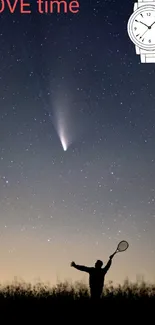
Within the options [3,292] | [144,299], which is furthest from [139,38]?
[3,292]

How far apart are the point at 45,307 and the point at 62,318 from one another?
2.34 meters

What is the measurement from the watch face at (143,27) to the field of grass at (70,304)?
6973 mm

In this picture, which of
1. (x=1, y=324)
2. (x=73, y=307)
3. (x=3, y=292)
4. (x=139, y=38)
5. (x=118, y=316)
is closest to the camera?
(x=1, y=324)

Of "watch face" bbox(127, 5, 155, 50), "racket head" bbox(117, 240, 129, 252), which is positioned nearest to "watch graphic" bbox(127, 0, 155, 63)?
"watch face" bbox(127, 5, 155, 50)

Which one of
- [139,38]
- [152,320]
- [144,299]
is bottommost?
[144,299]

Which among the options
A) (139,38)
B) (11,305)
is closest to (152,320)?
(11,305)

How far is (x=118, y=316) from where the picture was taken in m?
11.7

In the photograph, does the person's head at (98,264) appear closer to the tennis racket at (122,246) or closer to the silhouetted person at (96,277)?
the silhouetted person at (96,277)

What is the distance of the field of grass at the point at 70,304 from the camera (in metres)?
11.4

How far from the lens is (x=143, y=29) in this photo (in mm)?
14500

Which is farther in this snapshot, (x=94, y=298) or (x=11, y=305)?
(x=11, y=305)

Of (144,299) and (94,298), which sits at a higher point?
(94,298)

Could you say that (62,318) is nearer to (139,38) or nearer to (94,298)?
(94,298)

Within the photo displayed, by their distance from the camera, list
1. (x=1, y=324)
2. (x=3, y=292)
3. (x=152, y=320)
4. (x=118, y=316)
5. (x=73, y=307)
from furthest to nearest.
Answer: (x=3, y=292), (x=73, y=307), (x=118, y=316), (x=152, y=320), (x=1, y=324)
